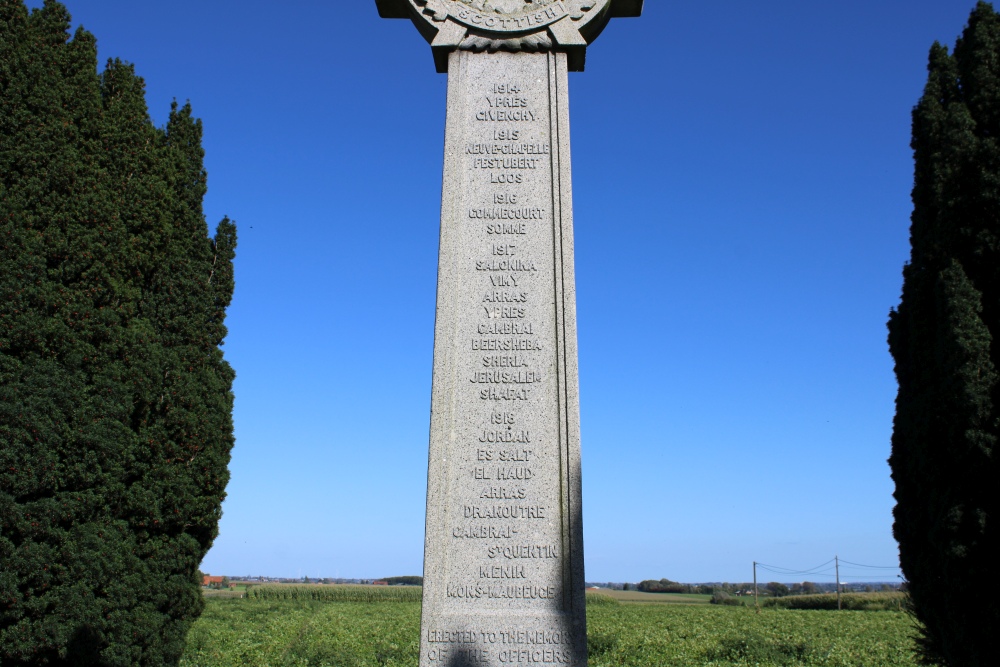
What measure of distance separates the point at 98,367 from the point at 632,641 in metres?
21.0

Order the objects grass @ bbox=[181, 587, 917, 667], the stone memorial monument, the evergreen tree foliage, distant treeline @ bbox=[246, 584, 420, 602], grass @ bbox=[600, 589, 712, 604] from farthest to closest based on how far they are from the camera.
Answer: grass @ bbox=[600, 589, 712, 604] < distant treeline @ bbox=[246, 584, 420, 602] < grass @ bbox=[181, 587, 917, 667] < the evergreen tree foliage < the stone memorial monument

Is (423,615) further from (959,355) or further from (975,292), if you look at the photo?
(975,292)

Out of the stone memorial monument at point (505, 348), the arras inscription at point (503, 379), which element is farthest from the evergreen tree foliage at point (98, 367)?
the arras inscription at point (503, 379)

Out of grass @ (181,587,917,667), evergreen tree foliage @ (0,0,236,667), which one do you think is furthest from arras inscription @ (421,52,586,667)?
grass @ (181,587,917,667)

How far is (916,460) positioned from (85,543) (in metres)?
10.4

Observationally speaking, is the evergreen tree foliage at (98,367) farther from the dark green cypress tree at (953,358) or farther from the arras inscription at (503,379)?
the dark green cypress tree at (953,358)

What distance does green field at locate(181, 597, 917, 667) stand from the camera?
2053 centimetres

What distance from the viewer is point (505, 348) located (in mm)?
5410

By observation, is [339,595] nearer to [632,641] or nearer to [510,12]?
[632,641]

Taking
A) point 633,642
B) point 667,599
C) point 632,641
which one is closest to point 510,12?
point 633,642

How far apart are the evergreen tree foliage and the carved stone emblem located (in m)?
5.96

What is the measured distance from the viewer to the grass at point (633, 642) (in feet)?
67.3

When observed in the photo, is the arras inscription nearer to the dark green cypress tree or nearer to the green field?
the dark green cypress tree

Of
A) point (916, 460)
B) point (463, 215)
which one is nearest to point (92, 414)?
point (463, 215)
